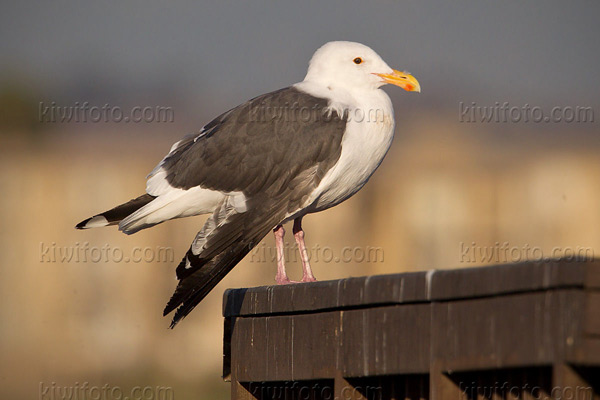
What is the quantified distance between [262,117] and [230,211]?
2.55 ft

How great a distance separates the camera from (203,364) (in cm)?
2597

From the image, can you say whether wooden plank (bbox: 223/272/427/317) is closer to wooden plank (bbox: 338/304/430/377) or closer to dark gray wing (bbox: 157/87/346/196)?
wooden plank (bbox: 338/304/430/377)

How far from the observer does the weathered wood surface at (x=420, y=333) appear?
13.2ft

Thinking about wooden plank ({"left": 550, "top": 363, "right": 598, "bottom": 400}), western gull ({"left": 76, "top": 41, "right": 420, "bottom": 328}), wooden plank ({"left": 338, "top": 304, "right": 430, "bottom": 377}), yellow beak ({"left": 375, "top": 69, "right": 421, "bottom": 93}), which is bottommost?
wooden plank ({"left": 550, "top": 363, "right": 598, "bottom": 400})

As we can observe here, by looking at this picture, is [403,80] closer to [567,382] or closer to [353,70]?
[353,70]

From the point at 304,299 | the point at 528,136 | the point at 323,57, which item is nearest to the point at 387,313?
the point at 304,299

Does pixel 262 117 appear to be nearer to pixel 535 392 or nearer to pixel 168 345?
pixel 535 392

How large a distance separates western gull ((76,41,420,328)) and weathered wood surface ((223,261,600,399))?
4.57ft

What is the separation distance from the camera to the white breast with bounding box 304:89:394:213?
8008 millimetres

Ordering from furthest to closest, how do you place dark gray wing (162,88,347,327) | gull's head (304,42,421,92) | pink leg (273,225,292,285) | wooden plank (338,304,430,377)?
gull's head (304,42,421,92) → pink leg (273,225,292,285) → dark gray wing (162,88,347,327) → wooden plank (338,304,430,377)

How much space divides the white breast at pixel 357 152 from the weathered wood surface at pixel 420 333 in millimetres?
1735

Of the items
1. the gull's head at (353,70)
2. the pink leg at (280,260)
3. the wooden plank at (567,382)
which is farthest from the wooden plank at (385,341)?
the gull's head at (353,70)

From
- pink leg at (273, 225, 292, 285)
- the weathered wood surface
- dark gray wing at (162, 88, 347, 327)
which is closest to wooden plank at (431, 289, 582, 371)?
the weathered wood surface

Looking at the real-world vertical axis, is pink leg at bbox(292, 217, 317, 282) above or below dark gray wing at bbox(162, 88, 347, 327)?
below
